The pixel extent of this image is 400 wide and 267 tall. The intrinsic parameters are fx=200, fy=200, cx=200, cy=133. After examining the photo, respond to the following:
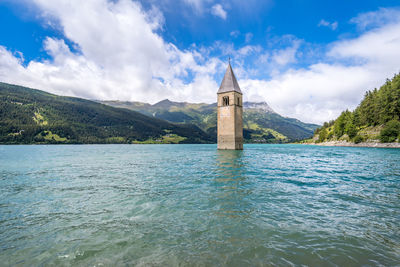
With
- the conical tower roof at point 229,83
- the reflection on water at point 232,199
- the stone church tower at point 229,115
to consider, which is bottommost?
the reflection on water at point 232,199

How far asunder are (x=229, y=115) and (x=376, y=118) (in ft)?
233

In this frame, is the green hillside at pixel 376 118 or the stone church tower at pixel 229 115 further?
the green hillside at pixel 376 118

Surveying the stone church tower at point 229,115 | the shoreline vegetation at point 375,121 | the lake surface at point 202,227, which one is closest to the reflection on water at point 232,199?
the lake surface at point 202,227

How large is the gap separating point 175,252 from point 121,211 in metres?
4.85

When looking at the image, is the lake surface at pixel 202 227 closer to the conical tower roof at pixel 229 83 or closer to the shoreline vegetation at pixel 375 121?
the conical tower roof at pixel 229 83

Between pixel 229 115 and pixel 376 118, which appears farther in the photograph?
pixel 376 118

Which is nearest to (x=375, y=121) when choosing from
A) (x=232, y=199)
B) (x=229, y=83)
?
(x=229, y=83)

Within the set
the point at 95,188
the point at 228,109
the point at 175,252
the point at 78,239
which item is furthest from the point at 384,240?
the point at 228,109

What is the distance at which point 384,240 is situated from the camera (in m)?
6.37

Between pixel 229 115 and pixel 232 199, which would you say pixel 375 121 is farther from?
pixel 232 199

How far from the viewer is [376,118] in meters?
88.2

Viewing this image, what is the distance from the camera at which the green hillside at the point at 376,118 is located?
75.1 m

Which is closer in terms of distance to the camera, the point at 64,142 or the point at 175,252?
the point at 175,252

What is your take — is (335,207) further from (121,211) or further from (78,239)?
(78,239)
